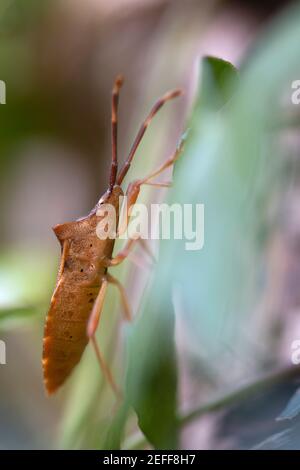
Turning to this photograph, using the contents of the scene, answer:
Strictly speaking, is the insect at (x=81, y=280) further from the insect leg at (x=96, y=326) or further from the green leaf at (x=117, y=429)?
the green leaf at (x=117, y=429)

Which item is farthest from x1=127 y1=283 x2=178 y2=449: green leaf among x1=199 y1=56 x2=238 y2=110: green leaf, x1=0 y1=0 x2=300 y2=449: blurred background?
x1=199 y1=56 x2=238 y2=110: green leaf

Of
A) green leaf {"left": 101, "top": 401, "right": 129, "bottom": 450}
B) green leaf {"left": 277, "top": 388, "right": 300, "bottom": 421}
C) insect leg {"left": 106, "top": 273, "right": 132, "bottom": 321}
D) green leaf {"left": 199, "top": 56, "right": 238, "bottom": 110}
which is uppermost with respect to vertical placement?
green leaf {"left": 199, "top": 56, "right": 238, "bottom": 110}

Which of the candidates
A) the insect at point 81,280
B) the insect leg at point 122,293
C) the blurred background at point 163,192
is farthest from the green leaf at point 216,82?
the insect leg at point 122,293

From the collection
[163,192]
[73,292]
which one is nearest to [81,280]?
[73,292]

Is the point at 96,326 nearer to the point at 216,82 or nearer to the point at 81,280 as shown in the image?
the point at 81,280

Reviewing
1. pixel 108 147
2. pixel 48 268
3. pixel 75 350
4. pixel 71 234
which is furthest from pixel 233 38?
pixel 75 350

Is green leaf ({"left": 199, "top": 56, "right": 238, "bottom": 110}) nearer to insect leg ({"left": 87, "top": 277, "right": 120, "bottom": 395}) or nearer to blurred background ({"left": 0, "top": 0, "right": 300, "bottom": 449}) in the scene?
blurred background ({"left": 0, "top": 0, "right": 300, "bottom": 449})

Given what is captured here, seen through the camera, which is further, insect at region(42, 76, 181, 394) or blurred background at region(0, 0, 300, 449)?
insect at region(42, 76, 181, 394)
